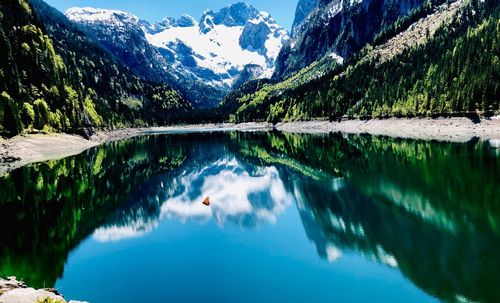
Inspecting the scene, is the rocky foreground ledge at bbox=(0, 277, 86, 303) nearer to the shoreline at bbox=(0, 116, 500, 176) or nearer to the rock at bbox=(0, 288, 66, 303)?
the rock at bbox=(0, 288, 66, 303)

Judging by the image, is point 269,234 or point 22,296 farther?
point 269,234

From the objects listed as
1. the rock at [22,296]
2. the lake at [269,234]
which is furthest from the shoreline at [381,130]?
the rock at [22,296]

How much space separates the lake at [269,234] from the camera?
25.9m

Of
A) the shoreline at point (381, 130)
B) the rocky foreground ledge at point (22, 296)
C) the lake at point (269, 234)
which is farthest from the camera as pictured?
the shoreline at point (381, 130)

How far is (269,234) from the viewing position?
38.8 m

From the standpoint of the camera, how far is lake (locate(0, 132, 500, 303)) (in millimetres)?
25891

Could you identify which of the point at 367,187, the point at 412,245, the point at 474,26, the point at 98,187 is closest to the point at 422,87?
the point at 474,26

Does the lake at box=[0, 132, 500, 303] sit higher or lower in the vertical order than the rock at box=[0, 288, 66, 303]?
lower

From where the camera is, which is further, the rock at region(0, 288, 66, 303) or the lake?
the lake

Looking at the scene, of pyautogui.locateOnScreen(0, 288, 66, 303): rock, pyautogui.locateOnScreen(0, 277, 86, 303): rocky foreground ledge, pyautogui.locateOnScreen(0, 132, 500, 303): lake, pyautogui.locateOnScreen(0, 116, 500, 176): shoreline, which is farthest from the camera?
pyautogui.locateOnScreen(0, 116, 500, 176): shoreline

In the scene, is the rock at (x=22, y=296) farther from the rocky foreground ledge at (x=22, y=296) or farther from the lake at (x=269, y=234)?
the lake at (x=269, y=234)

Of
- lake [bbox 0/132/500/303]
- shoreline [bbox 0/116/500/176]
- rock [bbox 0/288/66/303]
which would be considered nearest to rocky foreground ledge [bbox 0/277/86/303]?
rock [bbox 0/288/66/303]

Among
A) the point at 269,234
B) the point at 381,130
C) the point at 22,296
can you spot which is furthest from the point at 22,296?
the point at 381,130

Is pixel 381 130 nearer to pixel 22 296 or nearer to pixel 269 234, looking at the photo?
pixel 269 234
